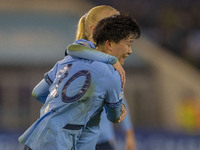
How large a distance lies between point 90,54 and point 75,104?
34 centimetres

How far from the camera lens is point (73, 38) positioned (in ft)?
48.8

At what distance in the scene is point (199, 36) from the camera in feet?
48.5

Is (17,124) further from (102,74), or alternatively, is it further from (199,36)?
(102,74)

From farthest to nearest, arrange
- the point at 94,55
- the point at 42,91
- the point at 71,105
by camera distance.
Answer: the point at 42,91 → the point at 94,55 → the point at 71,105

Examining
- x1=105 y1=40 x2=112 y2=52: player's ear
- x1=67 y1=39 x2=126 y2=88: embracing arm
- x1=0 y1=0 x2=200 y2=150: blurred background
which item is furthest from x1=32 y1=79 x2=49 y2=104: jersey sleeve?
x1=0 y1=0 x2=200 y2=150: blurred background

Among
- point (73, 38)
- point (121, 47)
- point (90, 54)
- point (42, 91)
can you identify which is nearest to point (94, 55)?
point (90, 54)

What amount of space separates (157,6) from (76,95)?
41.2ft

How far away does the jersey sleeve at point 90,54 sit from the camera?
10.5 ft

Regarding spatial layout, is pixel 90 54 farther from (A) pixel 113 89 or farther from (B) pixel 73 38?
(B) pixel 73 38

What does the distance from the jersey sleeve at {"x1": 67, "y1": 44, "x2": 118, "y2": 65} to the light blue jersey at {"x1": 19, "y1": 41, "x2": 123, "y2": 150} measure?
0.13ft

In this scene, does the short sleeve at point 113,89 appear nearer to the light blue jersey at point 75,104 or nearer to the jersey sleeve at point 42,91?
the light blue jersey at point 75,104

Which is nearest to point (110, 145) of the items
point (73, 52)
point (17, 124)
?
point (73, 52)

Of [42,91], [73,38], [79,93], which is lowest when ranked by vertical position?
[73,38]

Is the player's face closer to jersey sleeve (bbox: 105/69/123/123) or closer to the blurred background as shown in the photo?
jersey sleeve (bbox: 105/69/123/123)
